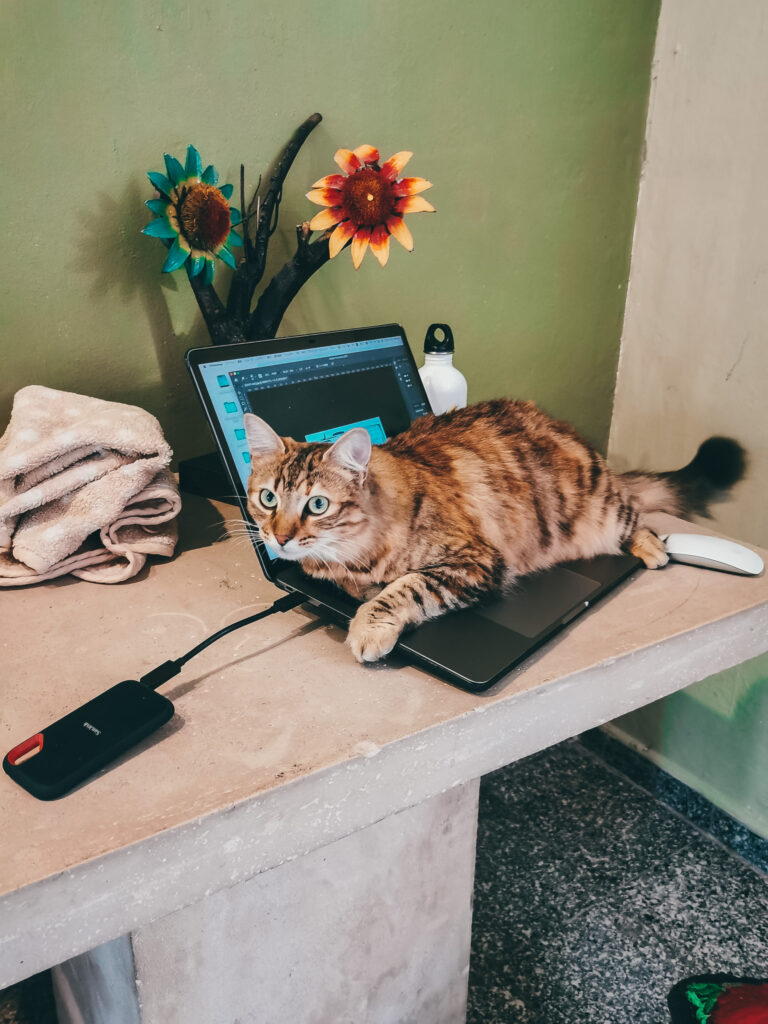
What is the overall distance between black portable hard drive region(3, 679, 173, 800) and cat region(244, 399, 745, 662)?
21cm

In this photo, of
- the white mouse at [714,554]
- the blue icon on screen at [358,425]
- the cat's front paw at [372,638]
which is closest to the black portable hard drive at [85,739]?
the cat's front paw at [372,638]

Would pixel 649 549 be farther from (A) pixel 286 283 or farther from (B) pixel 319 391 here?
(A) pixel 286 283

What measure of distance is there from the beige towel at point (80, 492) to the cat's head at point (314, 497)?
0.65 feet

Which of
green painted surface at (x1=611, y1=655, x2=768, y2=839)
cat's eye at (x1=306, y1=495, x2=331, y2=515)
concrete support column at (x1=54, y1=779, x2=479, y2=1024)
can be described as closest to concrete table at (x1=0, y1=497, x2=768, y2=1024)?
concrete support column at (x1=54, y1=779, x2=479, y2=1024)

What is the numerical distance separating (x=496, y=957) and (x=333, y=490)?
3.18 ft

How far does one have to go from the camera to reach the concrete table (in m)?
0.57

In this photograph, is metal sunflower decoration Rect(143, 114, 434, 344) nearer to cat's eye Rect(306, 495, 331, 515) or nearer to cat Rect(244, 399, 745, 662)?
cat Rect(244, 399, 745, 662)

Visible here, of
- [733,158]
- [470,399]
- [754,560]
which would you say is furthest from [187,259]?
[733,158]

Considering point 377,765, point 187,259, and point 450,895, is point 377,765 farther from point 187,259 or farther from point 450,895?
point 187,259

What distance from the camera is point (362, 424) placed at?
105 centimetres

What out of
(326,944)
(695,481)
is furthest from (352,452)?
(695,481)

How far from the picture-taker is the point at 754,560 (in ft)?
3.26

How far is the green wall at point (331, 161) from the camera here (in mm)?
1041

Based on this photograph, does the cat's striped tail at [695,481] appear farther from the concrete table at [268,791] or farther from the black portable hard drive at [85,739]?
the black portable hard drive at [85,739]
